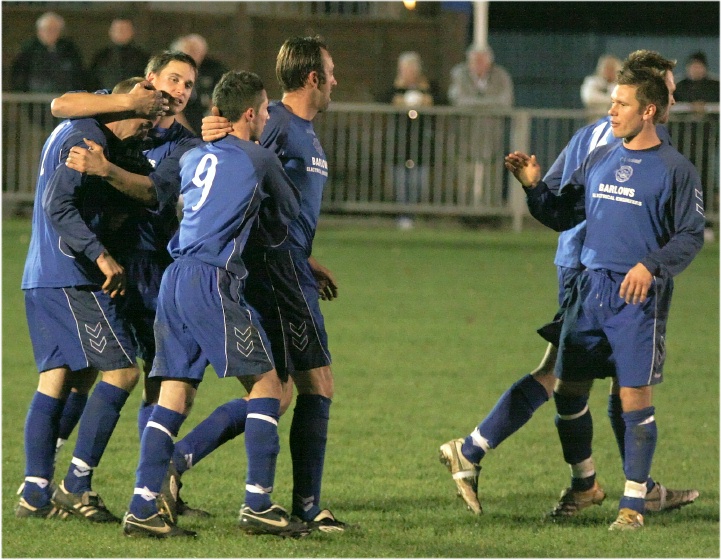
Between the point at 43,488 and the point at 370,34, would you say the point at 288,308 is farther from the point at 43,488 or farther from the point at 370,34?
the point at 370,34

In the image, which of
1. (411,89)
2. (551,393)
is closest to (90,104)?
(551,393)

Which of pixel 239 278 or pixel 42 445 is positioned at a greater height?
pixel 239 278

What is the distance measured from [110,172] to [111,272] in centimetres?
40

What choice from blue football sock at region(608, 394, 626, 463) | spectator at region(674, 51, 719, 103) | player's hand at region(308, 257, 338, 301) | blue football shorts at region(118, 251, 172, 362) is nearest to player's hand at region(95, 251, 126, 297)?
blue football shorts at region(118, 251, 172, 362)

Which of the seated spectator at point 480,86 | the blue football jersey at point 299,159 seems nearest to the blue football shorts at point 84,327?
the blue football jersey at point 299,159

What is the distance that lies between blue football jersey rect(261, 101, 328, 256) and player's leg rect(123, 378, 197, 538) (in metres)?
0.83

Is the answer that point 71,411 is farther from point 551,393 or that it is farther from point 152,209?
point 551,393

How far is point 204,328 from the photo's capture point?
5000mm

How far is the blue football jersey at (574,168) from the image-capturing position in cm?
599

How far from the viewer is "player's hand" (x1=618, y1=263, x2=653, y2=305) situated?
5.37 metres

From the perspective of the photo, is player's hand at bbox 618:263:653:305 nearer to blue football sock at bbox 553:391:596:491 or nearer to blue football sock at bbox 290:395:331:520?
blue football sock at bbox 553:391:596:491

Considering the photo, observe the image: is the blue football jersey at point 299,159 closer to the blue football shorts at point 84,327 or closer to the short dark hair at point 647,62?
the blue football shorts at point 84,327

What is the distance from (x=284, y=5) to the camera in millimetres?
21953

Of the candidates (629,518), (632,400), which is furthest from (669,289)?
(629,518)
